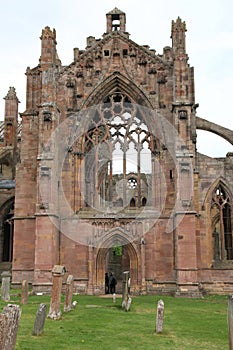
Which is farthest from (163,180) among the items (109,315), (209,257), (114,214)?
(109,315)

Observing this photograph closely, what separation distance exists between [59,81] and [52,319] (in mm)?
15780

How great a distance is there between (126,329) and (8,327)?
663cm

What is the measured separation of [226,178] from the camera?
24.5m

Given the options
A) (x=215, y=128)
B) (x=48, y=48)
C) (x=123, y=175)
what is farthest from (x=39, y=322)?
(x=215, y=128)

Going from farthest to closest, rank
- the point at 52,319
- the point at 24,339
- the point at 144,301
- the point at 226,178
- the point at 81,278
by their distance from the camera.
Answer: the point at 226,178 → the point at 81,278 → the point at 144,301 → the point at 52,319 → the point at 24,339

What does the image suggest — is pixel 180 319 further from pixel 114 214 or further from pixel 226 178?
pixel 226 178

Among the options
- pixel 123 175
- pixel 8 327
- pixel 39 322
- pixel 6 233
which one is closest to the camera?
pixel 8 327

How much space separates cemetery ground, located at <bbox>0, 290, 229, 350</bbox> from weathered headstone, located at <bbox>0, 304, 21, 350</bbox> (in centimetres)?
360

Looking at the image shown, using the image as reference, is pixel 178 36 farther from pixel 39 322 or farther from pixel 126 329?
pixel 39 322

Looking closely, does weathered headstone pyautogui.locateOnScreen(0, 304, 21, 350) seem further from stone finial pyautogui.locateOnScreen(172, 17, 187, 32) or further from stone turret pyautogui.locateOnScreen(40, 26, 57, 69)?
stone finial pyautogui.locateOnScreen(172, 17, 187, 32)

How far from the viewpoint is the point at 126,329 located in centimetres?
1155

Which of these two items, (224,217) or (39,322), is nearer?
(39,322)

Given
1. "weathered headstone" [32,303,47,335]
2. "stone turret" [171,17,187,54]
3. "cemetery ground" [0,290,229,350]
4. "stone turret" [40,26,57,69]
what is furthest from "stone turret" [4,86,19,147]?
"weathered headstone" [32,303,47,335]

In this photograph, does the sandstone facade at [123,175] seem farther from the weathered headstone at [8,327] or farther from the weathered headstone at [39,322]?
the weathered headstone at [8,327]
